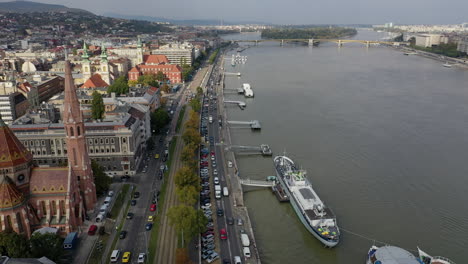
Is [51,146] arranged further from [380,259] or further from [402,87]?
[402,87]

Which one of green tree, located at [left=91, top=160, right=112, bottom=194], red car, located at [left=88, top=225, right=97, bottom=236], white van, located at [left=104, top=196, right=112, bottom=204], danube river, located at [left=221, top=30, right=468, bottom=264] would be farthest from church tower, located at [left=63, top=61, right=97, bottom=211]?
danube river, located at [left=221, top=30, right=468, bottom=264]

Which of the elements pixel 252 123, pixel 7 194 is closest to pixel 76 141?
pixel 7 194

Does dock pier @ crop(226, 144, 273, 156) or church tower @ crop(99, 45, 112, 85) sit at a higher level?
church tower @ crop(99, 45, 112, 85)

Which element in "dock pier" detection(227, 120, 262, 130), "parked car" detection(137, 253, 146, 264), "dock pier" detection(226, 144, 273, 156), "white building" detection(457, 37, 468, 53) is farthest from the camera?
"white building" detection(457, 37, 468, 53)

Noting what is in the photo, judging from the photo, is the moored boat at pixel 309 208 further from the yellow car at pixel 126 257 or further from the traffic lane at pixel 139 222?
the yellow car at pixel 126 257

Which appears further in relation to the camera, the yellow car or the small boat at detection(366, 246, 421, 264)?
the small boat at detection(366, 246, 421, 264)

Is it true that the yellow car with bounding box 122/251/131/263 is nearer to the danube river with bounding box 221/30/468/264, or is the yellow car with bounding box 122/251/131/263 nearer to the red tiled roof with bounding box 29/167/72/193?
the red tiled roof with bounding box 29/167/72/193

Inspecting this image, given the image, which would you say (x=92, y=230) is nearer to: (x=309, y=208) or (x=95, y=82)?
(x=309, y=208)
